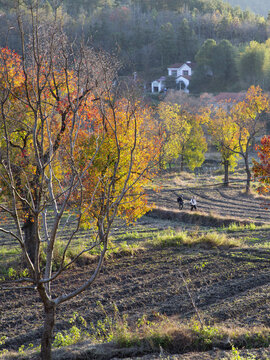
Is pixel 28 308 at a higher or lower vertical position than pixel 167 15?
lower

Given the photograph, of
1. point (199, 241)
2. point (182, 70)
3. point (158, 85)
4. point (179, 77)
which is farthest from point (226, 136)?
point (182, 70)

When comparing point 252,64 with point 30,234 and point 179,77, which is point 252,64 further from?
point 30,234

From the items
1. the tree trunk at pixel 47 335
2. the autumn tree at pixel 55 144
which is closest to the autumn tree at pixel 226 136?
the autumn tree at pixel 55 144

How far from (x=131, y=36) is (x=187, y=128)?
53976 mm

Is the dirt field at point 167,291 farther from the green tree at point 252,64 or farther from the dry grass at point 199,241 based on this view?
the green tree at point 252,64

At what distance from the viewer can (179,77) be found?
8294cm

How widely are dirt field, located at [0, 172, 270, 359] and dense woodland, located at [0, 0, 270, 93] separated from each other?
50821 mm

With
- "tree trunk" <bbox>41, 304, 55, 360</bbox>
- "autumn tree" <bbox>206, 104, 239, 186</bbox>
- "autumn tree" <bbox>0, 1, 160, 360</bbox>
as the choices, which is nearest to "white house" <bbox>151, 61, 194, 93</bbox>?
"autumn tree" <bbox>206, 104, 239, 186</bbox>

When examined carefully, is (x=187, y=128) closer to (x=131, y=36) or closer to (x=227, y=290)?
(x=227, y=290)

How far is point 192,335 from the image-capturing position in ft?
22.3

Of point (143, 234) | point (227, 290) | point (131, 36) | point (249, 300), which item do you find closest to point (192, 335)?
point (249, 300)

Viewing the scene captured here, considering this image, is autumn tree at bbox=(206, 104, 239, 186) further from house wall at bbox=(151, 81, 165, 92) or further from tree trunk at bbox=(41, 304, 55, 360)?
house wall at bbox=(151, 81, 165, 92)

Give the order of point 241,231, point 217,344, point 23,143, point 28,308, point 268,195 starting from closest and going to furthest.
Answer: point 217,344
point 28,308
point 23,143
point 241,231
point 268,195

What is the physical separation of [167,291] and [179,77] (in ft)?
251
